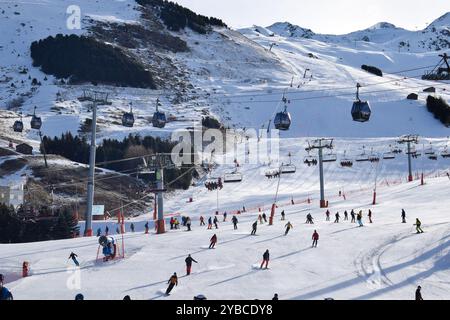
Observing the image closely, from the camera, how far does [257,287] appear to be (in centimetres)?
2305

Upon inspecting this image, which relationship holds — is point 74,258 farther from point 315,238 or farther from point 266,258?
point 315,238

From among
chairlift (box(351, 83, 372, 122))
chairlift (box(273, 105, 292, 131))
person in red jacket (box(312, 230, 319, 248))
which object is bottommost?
person in red jacket (box(312, 230, 319, 248))

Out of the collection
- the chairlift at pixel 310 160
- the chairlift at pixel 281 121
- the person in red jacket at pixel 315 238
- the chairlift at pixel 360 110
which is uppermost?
the chairlift at pixel 360 110

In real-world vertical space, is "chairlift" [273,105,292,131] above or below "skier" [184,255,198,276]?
above

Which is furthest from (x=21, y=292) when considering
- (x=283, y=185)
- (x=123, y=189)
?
(x=283, y=185)

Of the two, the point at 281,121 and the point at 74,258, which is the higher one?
the point at 281,121

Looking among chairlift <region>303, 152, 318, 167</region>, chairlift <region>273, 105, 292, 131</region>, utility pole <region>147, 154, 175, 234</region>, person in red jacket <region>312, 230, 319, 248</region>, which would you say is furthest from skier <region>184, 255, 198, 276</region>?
chairlift <region>303, 152, 318, 167</region>

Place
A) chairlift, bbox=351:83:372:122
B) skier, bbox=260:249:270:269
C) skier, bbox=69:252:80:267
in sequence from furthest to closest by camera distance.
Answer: chairlift, bbox=351:83:372:122, skier, bbox=69:252:80:267, skier, bbox=260:249:270:269

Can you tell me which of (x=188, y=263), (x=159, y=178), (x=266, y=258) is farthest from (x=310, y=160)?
(x=188, y=263)

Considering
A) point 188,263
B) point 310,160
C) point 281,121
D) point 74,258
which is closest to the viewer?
point 188,263

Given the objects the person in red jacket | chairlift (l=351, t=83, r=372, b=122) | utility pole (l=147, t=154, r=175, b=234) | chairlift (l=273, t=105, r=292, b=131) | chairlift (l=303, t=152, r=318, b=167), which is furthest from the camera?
chairlift (l=303, t=152, r=318, b=167)

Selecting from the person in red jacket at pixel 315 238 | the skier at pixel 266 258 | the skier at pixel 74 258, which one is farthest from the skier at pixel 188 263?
the person in red jacket at pixel 315 238

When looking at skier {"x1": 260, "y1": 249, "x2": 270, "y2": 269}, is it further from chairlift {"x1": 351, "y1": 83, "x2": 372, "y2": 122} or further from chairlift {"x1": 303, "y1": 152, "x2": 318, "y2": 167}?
chairlift {"x1": 303, "y1": 152, "x2": 318, "y2": 167}

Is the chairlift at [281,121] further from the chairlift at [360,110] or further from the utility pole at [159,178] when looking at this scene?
the utility pole at [159,178]
